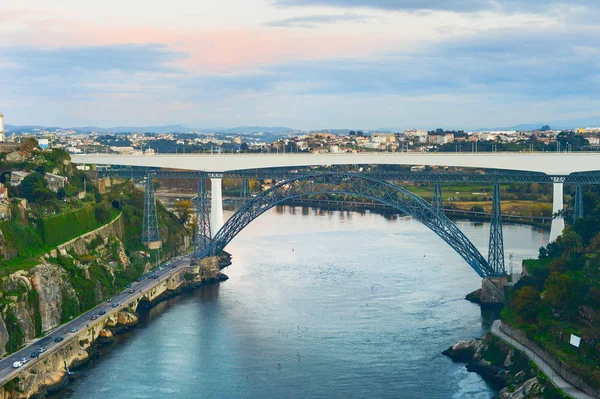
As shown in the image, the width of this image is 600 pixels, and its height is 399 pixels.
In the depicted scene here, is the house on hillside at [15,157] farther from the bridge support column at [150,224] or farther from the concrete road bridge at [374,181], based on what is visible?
the concrete road bridge at [374,181]

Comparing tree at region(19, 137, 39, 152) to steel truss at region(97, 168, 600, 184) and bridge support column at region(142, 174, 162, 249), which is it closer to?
steel truss at region(97, 168, 600, 184)

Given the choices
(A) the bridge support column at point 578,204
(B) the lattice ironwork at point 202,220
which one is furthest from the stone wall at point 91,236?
(A) the bridge support column at point 578,204

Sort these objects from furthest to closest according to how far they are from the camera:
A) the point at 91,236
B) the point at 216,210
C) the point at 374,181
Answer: the point at 216,210
the point at 374,181
the point at 91,236

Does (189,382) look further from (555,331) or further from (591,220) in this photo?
(591,220)

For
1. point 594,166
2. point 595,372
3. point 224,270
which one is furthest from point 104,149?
point 595,372

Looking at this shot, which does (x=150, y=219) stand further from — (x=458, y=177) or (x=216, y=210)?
(x=458, y=177)

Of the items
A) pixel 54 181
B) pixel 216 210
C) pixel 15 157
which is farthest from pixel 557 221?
pixel 15 157
